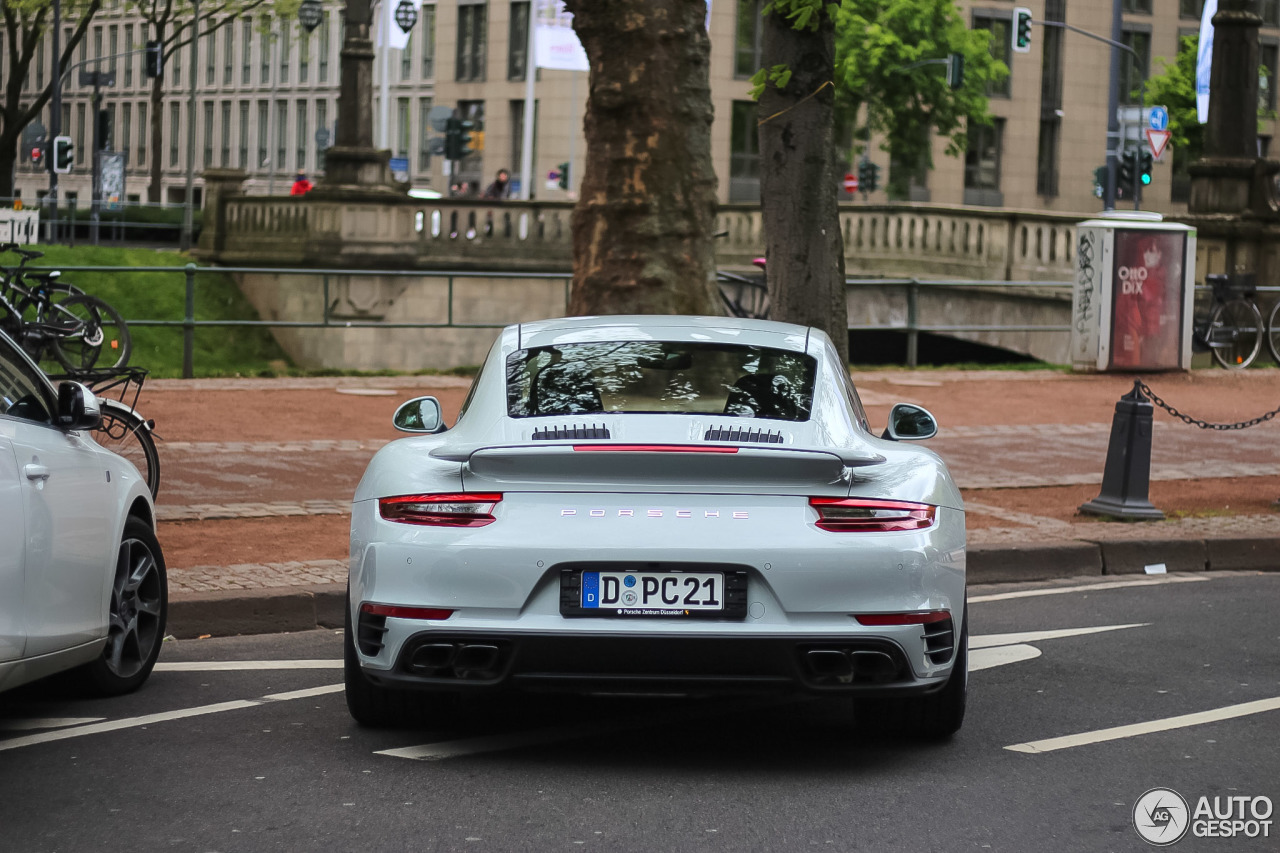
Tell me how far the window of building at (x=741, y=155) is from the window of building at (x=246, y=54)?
34328 millimetres

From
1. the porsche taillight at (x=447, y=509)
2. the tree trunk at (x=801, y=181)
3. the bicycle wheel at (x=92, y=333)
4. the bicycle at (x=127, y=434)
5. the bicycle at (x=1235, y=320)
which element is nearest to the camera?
the porsche taillight at (x=447, y=509)

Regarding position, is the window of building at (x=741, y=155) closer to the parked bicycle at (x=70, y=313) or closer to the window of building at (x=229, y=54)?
the window of building at (x=229, y=54)

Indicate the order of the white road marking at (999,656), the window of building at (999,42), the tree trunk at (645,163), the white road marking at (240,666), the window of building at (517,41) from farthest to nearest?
1. the window of building at (999,42)
2. the window of building at (517,41)
3. the tree trunk at (645,163)
4. the white road marking at (999,656)
5. the white road marking at (240,666)

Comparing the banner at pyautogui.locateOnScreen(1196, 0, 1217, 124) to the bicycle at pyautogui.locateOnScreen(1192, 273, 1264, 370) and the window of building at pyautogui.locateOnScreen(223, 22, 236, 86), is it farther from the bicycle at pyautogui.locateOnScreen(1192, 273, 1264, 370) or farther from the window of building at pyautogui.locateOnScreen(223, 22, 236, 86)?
the window of building at pyautogui.locateOnScreen(223, 22, 236, 86)

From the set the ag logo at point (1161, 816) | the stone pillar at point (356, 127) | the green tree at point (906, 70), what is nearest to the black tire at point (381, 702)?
the ag logo at point (1161, 816)

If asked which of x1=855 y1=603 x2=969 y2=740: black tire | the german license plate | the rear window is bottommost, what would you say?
x1=855 y1=603 x2=969 y2=740: black tire

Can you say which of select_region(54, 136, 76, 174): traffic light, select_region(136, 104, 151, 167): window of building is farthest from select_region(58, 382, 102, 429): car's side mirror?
select_region(136, 104, 151, 167): window of building

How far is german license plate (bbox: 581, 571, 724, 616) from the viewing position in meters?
5.43

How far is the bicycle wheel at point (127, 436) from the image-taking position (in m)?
10.4

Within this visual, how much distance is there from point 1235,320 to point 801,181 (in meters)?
13.9

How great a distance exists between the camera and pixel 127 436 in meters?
10.5

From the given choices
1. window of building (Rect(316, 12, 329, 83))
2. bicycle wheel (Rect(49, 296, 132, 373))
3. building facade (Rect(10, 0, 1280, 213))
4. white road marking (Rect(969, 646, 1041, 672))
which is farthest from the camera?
A: window of building (Rect(316, 12, 329, 83))

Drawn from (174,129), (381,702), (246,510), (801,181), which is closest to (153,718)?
(381,702)
